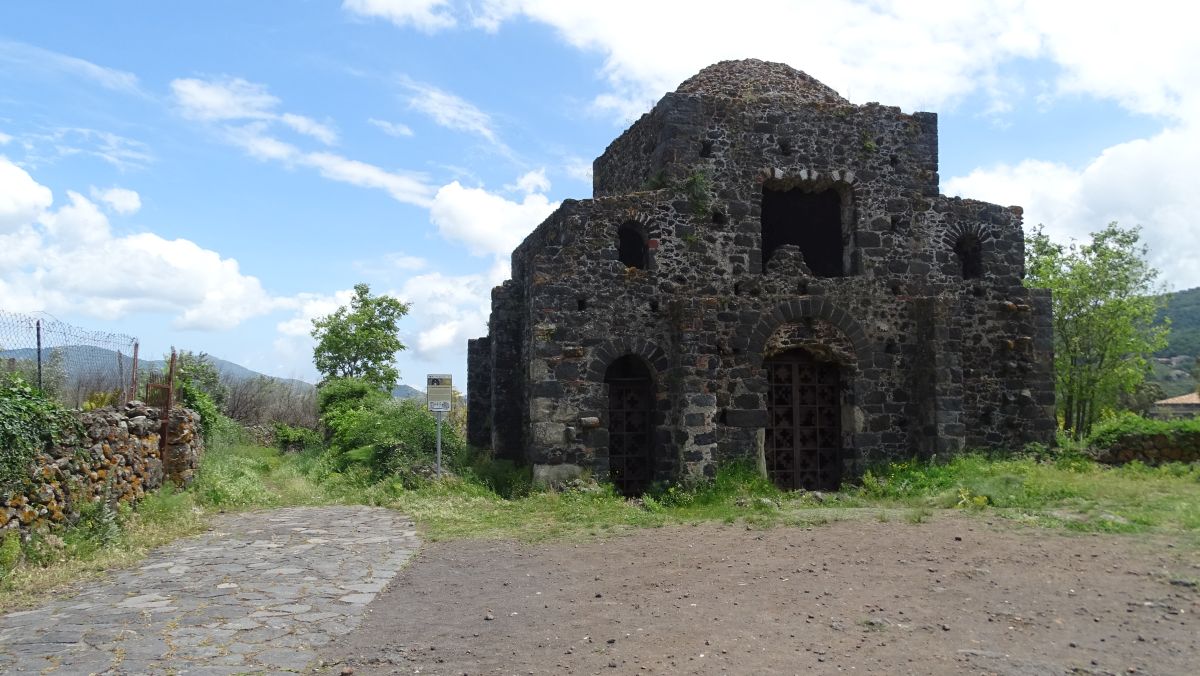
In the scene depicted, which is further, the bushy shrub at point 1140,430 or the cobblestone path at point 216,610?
the bushy shrub at point 1140,430

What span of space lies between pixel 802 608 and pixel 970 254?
12486mm

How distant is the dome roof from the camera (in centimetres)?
1809

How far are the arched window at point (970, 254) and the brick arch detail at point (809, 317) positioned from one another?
126 inches

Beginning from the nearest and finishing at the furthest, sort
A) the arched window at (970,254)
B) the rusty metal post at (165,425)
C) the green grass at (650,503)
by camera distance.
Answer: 1. the green grass at (650,503)
2. the rusty metal post at (165,425)
3. the arched window at (970,254)

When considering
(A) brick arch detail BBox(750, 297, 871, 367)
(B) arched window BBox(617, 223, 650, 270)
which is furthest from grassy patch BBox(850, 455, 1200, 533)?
(B) arched window BBox(617, 223, 650, 270)

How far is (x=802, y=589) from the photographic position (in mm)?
7812

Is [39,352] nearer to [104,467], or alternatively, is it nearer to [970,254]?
[104,467]

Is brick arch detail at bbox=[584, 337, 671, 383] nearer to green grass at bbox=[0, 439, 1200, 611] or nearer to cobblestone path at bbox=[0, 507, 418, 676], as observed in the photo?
green grass at bbox=[0, 439, 1200, 611]

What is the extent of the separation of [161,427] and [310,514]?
9.73ft

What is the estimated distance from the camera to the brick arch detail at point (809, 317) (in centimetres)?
1514

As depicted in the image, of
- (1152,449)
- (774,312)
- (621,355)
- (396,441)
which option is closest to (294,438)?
(396,441)

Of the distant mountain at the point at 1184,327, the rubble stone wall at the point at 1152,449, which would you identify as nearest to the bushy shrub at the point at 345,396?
the rubble stone wall at the point at 1152,449

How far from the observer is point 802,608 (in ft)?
23.7

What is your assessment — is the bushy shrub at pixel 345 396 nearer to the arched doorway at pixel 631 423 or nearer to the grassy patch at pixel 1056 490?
the arched doorway at pixel 631 423
